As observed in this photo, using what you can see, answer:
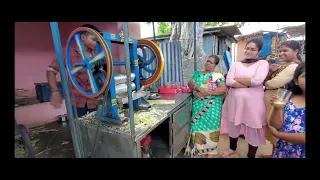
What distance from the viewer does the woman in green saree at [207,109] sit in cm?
239

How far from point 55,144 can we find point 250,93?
311 cm

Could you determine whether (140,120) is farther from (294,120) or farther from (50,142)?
(50,142)

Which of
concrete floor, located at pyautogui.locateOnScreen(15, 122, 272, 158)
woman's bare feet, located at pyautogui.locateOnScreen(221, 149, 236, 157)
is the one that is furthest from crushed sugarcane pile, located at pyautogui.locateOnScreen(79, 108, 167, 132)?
woman's bare feet, located at pyautogui.locateOnScreen(221, 149, 236, 157)

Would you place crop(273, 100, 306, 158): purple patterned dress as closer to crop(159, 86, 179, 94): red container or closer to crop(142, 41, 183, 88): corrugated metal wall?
crop(159, 86, 179, 94): red container

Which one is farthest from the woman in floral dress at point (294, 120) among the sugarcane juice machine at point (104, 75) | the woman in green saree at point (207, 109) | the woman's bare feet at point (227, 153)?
the sugarcane juice machine at point (104, 75)

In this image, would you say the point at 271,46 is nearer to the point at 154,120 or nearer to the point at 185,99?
the point at 185,99

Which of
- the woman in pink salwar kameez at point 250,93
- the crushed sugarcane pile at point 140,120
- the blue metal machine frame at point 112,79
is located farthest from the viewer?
the woman in pink salwar kameez at point 250,93

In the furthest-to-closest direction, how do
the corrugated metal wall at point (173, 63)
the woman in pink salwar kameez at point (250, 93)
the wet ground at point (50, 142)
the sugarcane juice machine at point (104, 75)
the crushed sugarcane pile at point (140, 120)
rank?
the corrugated metal wall at point (173, 63) < the wet ground at point (50, 142) < the woman in pink salwar kameez at point (250, 93) < the crushed sugarcane pile at point (140, 120) < the sugarcane juice machine at point (104, 75)

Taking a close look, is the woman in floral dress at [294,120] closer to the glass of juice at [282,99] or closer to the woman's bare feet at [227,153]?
the glass of juice at [282,99]

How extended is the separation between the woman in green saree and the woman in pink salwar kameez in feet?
0.73

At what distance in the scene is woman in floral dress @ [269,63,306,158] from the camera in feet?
4.46

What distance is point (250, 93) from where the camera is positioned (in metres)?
2.05

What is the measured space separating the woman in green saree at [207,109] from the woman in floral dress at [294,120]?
0.93 metres

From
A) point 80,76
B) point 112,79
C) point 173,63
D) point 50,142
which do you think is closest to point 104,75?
point 112,79
